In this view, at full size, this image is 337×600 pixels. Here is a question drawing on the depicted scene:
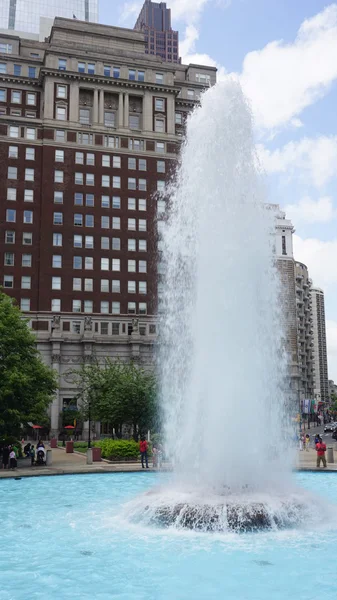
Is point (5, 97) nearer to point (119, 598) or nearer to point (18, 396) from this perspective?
point (18, 396)

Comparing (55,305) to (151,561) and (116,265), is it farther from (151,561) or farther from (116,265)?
(151,561)

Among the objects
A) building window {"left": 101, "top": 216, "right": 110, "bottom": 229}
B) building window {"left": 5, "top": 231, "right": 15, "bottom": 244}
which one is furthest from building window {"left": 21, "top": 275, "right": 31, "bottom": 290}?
building window {"left": 101, "top": 216, "right": 110, "bottom": 229}

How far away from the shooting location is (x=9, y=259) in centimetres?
7556

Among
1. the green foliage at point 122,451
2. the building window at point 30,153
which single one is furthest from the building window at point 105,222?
the green foliage at point 122,451

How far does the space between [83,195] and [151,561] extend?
69.5m

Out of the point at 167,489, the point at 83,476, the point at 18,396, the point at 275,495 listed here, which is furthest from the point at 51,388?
the point at 275,495

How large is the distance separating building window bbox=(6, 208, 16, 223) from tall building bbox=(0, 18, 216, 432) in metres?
0.13

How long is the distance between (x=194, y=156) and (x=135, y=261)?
5707 cm

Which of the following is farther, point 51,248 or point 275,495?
point 51,248

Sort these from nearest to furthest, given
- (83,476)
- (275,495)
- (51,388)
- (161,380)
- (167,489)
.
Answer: (275,495) → (167,489) → (83,476) → (51,388) → (161,380)

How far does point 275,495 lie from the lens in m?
17.7

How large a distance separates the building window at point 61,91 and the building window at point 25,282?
2539 cm

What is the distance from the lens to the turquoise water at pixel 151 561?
11.9 meters

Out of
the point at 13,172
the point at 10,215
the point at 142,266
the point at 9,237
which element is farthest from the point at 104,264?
the point at 13,172
